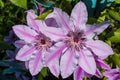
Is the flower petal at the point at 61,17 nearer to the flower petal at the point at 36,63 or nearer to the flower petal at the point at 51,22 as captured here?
the flower petal at the point at 51,22

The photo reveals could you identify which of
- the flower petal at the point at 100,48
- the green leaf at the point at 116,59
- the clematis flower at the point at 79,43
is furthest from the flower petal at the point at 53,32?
the green leaf at the point at 116,59

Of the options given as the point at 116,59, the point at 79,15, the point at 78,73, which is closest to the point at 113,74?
the point at 116,59

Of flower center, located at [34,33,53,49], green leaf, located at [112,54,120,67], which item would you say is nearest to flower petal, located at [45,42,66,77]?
flower center, located at [34,33,53,49]

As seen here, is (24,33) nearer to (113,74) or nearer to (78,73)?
(78,73)

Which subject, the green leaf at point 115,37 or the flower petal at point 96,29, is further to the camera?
the green leaf at point 115,37

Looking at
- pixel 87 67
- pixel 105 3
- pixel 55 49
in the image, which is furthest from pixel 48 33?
pixel 105 3

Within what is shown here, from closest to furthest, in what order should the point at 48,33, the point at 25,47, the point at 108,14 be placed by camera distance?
the point at 48,33, the point at 25,47, the point at 108,14

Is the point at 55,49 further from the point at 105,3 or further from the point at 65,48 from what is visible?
the point at 105,3
